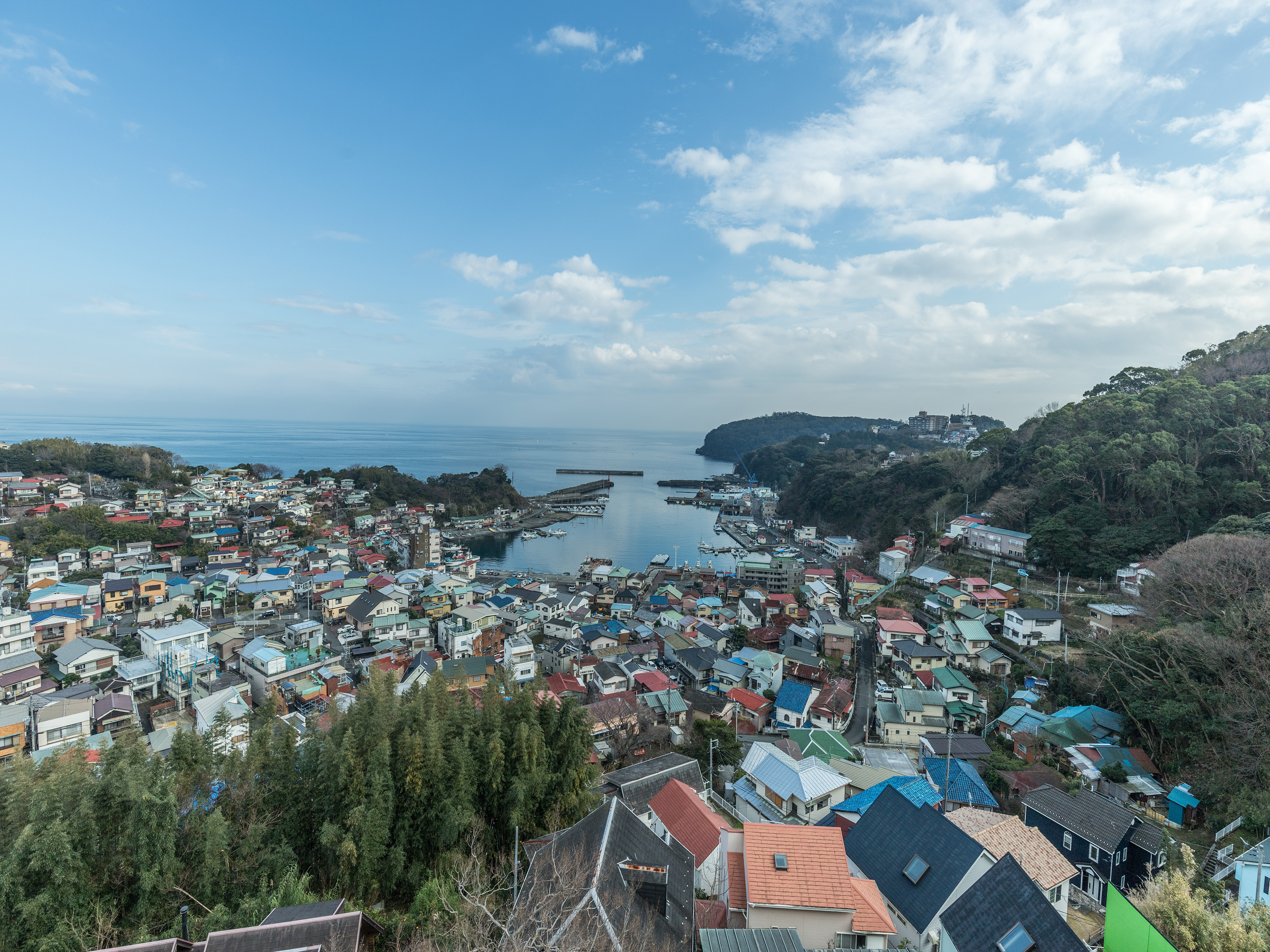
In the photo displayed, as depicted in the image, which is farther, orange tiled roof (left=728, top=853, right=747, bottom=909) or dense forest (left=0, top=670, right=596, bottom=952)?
orange tiled roof (left=728, top=853, right=747, bottom=909)

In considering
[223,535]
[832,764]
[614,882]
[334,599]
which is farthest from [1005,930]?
[223,535]

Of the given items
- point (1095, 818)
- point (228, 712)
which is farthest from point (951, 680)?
point (228, 712)

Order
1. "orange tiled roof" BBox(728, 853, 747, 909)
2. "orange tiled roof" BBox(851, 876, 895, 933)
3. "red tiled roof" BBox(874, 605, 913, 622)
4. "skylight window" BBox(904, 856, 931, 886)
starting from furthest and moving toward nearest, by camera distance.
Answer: "red tiled roof" BBox(874, 605, 913, 622)
"skylight window" BBox(904, 856, 931, 886)
"orange tiled roof" BBox(728, 853, 747, 909)
"orange tiled roof" BBox(851, 876, 895, 933)

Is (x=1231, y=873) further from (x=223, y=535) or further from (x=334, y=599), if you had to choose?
(x=223, y=535)

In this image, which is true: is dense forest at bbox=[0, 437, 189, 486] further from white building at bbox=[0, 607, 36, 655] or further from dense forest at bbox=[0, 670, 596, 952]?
dense forest at bbox=[0, 670, 596, 952]

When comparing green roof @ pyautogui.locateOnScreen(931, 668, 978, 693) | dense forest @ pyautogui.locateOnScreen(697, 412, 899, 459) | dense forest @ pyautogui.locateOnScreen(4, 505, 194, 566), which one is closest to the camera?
green roof @ pyautogui.locateOnScreen(931, 668, 978, 693)

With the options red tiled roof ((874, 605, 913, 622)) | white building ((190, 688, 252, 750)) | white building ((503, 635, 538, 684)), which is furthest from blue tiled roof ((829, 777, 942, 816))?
white building ((190, 688, 252, 750))

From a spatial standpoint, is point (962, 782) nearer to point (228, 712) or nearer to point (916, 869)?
point (916, 869)
